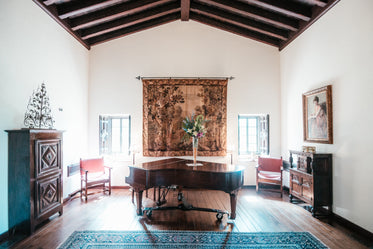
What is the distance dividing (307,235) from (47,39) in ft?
19.5

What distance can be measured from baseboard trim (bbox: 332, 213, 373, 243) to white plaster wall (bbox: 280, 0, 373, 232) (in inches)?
2.5

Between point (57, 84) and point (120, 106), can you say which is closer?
point (57, 84)

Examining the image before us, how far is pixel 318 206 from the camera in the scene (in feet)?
12.4

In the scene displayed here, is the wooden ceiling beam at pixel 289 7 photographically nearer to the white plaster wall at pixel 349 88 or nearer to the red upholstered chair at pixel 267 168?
the white plaster wall at pixel 349 88

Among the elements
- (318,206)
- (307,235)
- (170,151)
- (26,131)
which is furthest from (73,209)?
Answer: (318,206)

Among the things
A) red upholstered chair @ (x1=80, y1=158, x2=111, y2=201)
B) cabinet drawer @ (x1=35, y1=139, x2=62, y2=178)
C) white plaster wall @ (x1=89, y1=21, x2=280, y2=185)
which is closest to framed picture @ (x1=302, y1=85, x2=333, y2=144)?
white plaster wall @ (x1=89, y1=21, x2=280, y2=185)

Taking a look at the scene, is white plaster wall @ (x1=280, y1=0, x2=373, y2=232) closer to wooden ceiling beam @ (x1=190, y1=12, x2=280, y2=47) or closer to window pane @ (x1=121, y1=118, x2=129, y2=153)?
wooden ceiling beam @ (x1=190, y1=12, x2=280, y2=47)

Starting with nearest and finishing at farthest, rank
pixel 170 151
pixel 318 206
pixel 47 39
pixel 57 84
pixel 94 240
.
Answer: pixel 94 240
pixel 318 206
pixel 47 39
pixel 57 84
pixel 170 151

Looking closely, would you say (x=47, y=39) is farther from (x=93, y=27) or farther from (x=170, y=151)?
(x=170, y=151)

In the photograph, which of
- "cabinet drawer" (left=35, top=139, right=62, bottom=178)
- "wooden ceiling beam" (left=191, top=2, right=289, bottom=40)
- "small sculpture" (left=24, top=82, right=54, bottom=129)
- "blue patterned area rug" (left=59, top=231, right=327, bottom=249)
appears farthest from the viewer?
"wooden ceiling beam" (left=191, top=2, right=289, bottom=40)

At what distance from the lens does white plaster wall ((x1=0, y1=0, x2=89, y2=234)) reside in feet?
9.98

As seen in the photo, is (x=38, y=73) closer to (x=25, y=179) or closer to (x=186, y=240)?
(x=25, y=179)

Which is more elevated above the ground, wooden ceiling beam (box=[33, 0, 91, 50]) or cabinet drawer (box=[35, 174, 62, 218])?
wooden ceiling beam (box=[33, 0, 91, 50])

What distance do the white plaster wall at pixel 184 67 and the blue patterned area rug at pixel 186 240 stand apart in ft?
9.01
